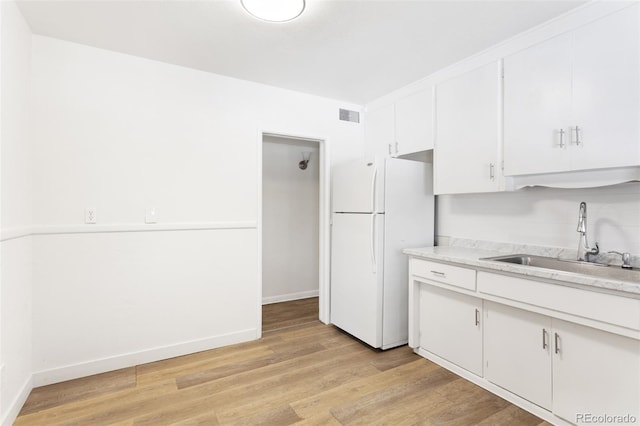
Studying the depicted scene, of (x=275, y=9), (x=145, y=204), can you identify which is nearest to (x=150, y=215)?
(x=145, y=204)

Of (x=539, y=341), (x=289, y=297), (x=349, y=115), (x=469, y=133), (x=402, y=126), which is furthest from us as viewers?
(x=289, y=297)

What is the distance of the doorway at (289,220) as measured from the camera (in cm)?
429

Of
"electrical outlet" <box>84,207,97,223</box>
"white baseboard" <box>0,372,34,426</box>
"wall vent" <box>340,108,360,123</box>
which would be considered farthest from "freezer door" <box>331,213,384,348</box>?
"white baseboard" <box>0,372,34,426</box>

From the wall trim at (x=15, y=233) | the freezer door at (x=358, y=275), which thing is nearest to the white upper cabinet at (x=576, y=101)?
the freezer door at (x=358, y=275)

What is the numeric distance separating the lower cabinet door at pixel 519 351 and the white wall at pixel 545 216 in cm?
65

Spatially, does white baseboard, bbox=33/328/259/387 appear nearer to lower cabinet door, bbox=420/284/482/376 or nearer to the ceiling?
lower cabinet door, bbox=420/284/482/376

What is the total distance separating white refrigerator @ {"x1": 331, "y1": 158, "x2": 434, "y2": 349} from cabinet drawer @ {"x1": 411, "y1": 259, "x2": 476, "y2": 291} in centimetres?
27

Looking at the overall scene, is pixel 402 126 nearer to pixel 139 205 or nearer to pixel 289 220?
pixel 289 220

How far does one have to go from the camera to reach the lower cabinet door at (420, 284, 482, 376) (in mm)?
2217

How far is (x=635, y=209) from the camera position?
6.11 ft

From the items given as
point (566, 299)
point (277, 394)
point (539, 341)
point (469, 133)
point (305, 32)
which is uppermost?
point (305, 32)

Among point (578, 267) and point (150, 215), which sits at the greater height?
point (150, 215)

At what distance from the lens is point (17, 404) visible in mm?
1886

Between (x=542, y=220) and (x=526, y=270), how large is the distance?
0.68 meters
